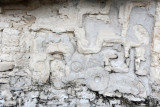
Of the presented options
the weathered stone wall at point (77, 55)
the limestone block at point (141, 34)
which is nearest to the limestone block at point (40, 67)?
the weathered stone wall at point (77, 55)

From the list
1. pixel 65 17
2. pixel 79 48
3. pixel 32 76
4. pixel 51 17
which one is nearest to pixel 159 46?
pixel 79 48

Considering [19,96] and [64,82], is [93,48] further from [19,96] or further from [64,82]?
[19,96]

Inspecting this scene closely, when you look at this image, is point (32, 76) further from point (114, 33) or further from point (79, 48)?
point (114, 33)

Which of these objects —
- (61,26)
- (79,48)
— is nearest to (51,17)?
(61,26)

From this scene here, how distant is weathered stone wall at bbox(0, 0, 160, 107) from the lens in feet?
6.54

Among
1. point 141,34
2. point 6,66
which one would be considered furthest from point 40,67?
point 141,34

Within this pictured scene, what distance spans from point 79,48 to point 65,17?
0.36 meters

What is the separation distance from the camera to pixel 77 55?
204 centimetres

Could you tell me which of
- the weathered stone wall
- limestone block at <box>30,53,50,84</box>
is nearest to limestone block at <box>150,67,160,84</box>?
the weathered stone wall

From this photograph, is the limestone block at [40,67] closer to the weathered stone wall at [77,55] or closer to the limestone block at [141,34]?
the weathered stone wall at [77,55]

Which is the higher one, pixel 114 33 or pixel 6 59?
pixel 114 33

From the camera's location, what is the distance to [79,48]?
2.00 metres

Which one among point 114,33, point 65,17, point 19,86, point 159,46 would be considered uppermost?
point 65,17

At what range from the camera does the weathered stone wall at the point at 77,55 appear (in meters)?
1.99
